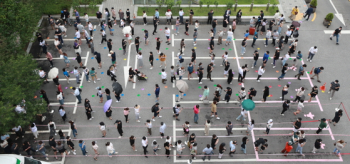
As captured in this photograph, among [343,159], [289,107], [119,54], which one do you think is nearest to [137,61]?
[119,54]

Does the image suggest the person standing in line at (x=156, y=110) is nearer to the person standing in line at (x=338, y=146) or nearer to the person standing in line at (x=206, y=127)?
the person standing in line at (x=206, y=127)

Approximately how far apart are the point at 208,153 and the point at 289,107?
676 cm

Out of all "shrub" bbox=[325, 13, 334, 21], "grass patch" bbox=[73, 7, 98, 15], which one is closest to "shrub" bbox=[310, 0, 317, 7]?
"shrub" bbox=[325, 13, 334, 21]

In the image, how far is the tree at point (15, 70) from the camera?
13.2 metres

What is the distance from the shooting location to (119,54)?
2139 centimetres

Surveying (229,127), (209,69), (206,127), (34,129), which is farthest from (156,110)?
(34,129)

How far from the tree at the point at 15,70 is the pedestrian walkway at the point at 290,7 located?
810 inches

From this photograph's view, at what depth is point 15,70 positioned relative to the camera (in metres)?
14.2

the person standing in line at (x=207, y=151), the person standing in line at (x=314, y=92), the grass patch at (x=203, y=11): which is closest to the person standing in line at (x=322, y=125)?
the person standing in line at (x=314, y=92)

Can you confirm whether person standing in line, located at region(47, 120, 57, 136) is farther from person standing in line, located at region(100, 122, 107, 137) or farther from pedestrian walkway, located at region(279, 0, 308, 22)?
pedestrian walkway, located at region(279, 0, 308, 22)

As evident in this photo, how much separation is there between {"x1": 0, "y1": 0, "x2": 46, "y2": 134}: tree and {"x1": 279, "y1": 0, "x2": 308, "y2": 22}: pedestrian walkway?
20.6m

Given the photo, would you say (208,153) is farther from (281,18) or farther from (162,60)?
(281,18)

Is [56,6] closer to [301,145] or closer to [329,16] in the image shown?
[301,145]

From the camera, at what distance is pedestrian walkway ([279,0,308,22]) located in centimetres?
2542
